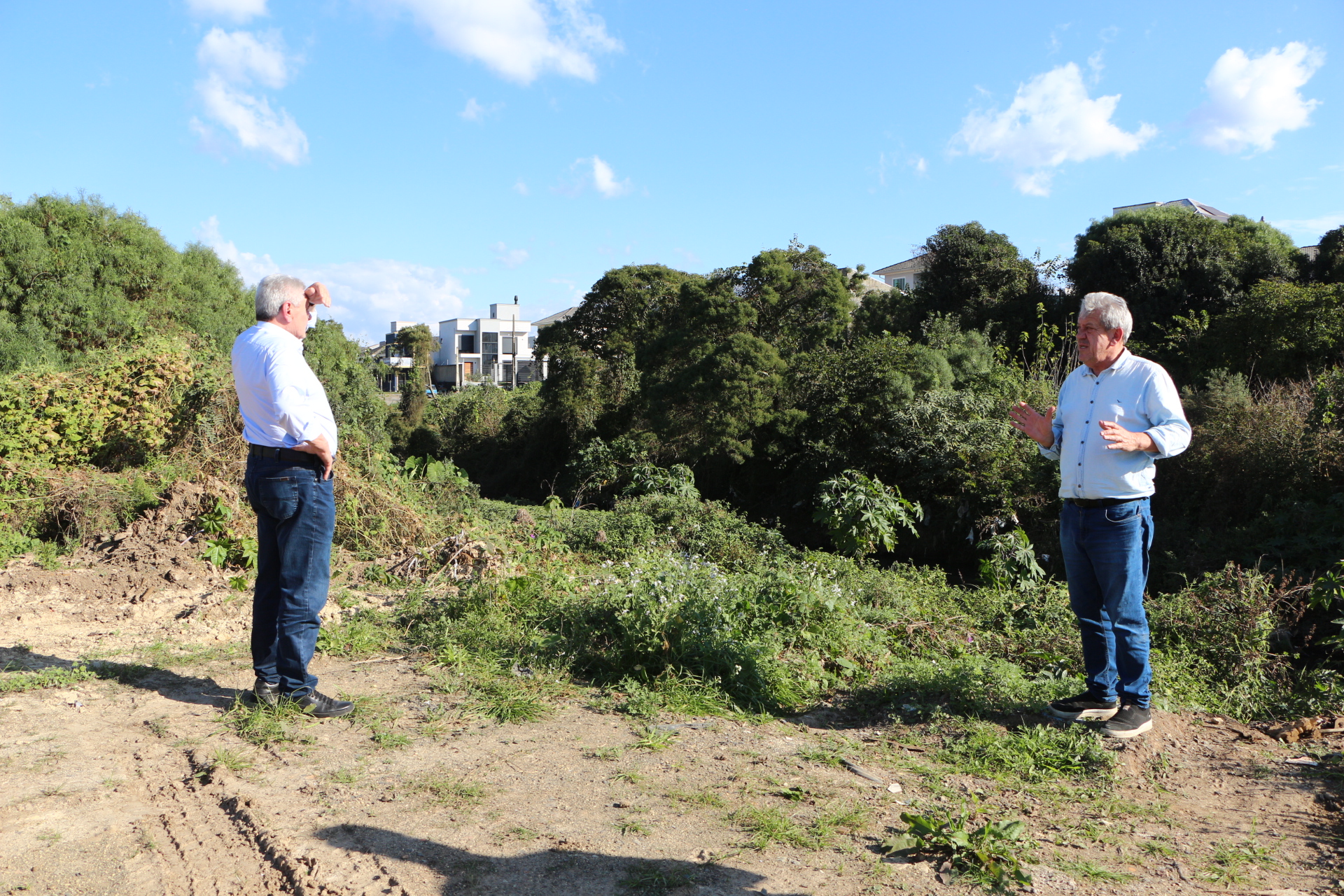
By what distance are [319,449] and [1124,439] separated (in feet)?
11.2

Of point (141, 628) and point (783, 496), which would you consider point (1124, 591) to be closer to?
point (141, 628)

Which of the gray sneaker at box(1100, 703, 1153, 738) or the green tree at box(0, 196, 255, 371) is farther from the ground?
the green tree at box(0, 196, 255, 371)

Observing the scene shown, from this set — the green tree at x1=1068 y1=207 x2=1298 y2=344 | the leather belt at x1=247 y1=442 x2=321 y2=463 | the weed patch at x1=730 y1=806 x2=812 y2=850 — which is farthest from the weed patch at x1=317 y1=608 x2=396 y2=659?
the green tree at x1=1068 y1=207 x2=1298 y2=344

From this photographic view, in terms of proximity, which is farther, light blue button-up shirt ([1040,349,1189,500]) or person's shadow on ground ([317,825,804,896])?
light blue button-up shirt ([1040,349,1189,500])

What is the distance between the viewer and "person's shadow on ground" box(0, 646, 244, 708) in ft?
13.6

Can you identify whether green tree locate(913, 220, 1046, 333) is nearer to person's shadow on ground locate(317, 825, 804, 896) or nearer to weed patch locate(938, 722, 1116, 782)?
weed patch locate(938, 722, 1116, 782)

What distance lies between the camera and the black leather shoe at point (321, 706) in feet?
12.7

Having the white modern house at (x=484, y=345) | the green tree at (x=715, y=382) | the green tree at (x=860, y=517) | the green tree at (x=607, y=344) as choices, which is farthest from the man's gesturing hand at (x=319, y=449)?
the white modern house at (x=484, y=345)

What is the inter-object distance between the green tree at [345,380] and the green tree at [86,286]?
5.69 ft

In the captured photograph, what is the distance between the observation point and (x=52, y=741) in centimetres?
352

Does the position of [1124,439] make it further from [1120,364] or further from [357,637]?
[357,637]

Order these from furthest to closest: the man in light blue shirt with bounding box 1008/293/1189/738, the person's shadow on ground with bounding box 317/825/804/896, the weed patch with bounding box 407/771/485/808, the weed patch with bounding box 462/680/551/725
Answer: the weed patch with bounding box 462/680/551/725 → the man in light blue shirt with bounding box 1008/293/1189/738 → the weed patch with bounding box 407/771/485/808 → the person's shadow on ground with bounding box 317/825/804/896

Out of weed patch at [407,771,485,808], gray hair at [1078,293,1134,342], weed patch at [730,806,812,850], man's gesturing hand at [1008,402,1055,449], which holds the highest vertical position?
gray hair at [1078,293,1134,342]

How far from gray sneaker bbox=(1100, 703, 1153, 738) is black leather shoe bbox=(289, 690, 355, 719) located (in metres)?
3.38
